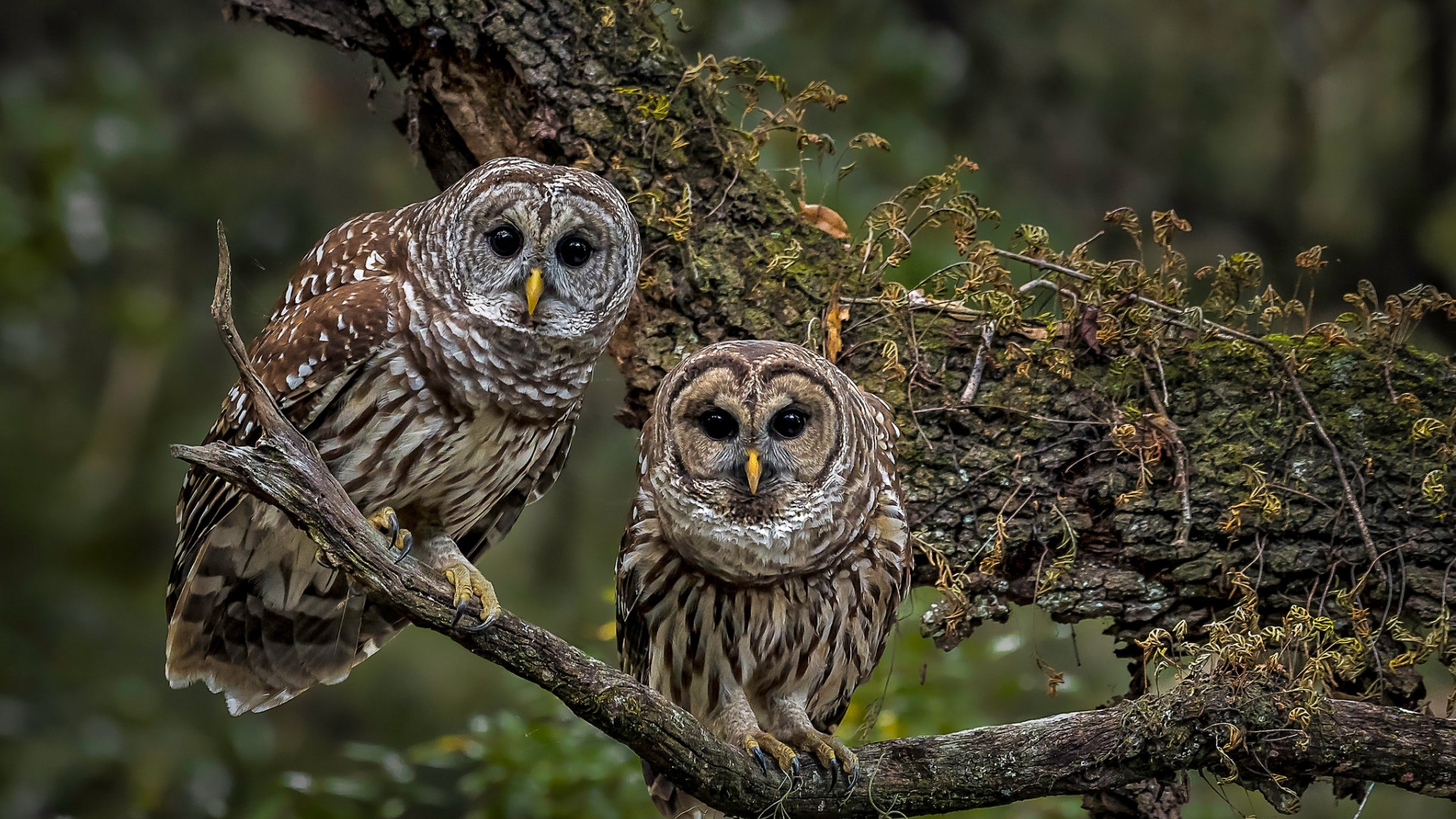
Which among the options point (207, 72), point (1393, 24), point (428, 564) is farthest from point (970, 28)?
point (428, 564)

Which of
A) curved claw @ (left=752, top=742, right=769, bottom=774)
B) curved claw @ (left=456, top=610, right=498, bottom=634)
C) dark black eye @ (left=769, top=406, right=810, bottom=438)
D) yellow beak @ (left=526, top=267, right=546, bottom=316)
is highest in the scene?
yellow beak @ (left=526, top=267, right=546, bottom=316)

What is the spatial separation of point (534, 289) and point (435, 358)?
271 mm

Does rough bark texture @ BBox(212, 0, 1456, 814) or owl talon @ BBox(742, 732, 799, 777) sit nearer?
→ owl talon @ BBox(742, 732, 799, 777)

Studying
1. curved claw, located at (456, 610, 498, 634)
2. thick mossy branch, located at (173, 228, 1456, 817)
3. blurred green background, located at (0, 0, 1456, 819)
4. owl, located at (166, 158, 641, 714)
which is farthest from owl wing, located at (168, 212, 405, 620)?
blurred green background, located at (0, 0, 1456, 819)

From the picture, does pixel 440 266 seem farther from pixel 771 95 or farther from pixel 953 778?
pixel 771 95

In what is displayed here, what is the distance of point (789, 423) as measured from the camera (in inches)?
93.6

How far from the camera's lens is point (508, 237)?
2.48 m

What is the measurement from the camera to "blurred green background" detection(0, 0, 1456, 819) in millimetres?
4078

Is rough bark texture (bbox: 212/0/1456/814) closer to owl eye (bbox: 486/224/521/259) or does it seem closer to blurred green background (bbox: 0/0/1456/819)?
owl eye (bbox: 486/224/521/259)

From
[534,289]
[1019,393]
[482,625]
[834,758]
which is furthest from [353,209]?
[834,758]

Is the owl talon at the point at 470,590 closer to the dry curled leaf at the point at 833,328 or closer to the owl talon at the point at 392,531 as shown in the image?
the owl talon at the point at 392,531

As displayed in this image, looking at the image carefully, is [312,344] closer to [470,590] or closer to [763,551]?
[470,590]

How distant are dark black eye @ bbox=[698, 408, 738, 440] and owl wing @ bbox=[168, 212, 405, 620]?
71 cm

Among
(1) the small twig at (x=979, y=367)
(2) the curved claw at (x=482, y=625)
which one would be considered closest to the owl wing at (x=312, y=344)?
(2) the curved claw at (x=482, y=625)
